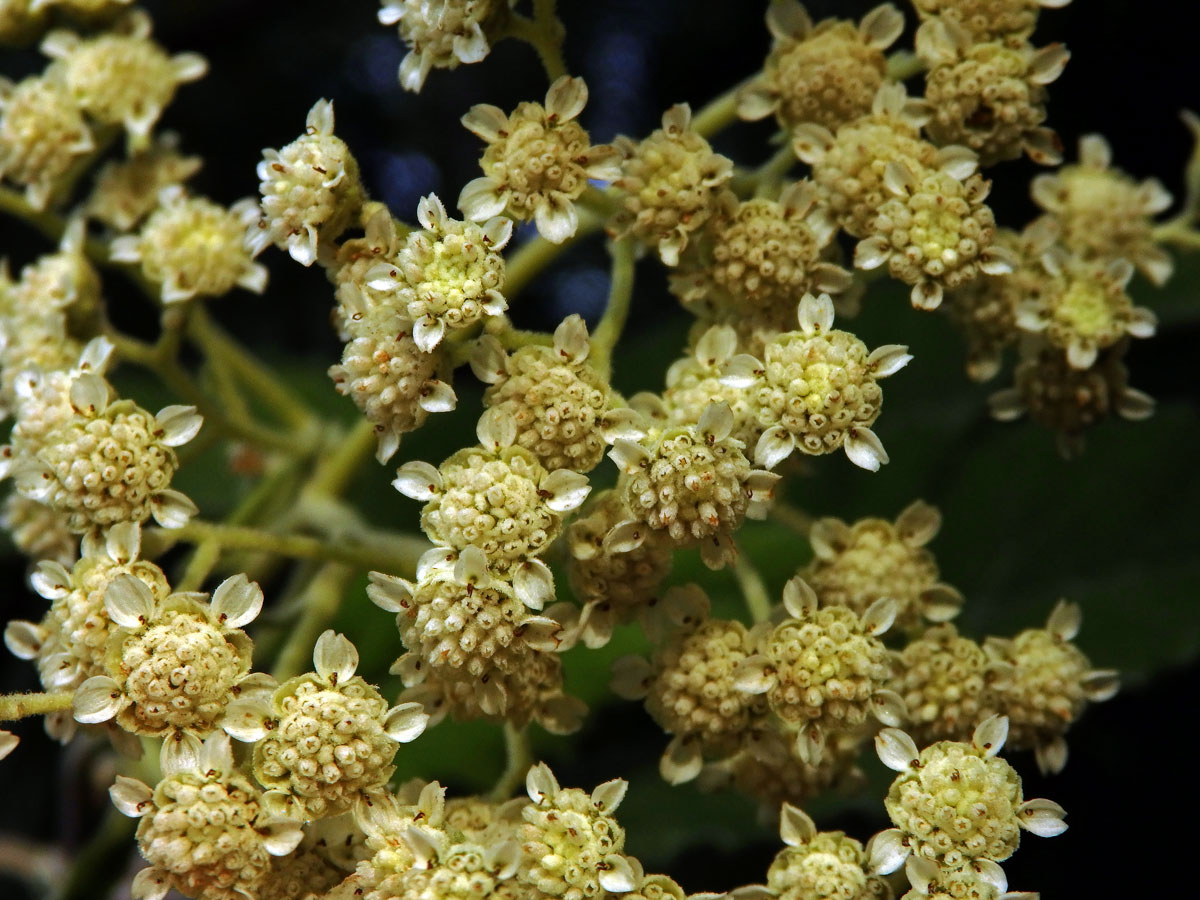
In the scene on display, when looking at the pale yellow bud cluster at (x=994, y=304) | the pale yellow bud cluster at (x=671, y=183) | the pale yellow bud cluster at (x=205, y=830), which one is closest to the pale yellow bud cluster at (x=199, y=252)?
the pale yellow bud cluster at (x=671, y=183)

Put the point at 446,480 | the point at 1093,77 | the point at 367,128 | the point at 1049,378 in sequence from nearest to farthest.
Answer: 1. the point at 446,480
2. the point at 1049,378
3. the point at 1093,77
4. the point at 367,128

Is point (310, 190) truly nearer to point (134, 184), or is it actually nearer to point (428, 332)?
point (428, 332)

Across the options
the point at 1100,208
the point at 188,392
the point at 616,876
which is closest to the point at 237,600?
the point at 616,876

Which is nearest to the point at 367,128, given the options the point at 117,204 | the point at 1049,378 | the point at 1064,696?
the point at 117,204

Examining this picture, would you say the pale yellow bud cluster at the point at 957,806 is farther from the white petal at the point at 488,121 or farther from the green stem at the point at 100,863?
the green stem at the point at 100,863

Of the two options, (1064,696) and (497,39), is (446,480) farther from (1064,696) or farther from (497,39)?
(1064,696)

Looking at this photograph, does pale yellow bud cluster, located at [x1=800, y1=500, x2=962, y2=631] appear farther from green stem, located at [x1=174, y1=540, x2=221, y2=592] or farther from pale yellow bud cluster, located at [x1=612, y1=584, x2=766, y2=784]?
green stem, located at [x1=174, y1=540, x2=221, y2=592]
